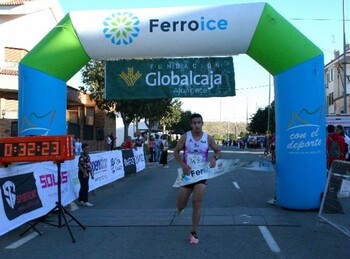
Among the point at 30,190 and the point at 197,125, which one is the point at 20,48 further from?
the point at 197,125

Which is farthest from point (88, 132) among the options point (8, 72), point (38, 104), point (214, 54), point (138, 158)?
point (214, 54)

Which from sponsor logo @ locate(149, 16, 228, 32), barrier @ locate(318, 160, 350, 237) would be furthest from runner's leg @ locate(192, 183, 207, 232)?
sponsor logo @ locate(149, 16, 228, 32)

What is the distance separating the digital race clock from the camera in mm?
8180

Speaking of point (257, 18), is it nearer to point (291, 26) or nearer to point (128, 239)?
point (291, 26)

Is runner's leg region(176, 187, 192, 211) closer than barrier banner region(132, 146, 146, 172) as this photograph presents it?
Yes

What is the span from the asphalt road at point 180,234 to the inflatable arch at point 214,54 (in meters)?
1.14

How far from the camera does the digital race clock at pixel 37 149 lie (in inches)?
322

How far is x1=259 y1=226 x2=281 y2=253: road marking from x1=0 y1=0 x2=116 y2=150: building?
2352 cm

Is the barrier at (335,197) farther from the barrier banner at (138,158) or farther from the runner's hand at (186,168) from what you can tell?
the barrier banner at (138,158)

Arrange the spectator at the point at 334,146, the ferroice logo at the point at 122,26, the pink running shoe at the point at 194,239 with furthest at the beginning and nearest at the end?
the spectator at the point at 334,146
the ferroice logo at the point at 122,26
the pink running shoe at the point at 194,239

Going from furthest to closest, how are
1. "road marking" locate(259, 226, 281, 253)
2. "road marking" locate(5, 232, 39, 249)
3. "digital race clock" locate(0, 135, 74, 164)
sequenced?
"digital race clock" locate(0, 135, 74, 164)
"road marking" locate(5, 232, 39, 249)
"road marking" locate(259, 226, 281, 253)

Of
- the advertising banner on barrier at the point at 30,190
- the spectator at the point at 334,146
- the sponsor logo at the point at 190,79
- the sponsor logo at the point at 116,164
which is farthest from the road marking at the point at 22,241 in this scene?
the sponsor logo at the point at 116,164

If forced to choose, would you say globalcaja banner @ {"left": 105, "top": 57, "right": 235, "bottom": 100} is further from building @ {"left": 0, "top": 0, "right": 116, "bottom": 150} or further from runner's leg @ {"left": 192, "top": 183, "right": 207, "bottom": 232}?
building @ {"left": 0, "top": 0, "right": 116, "bottom": 150}

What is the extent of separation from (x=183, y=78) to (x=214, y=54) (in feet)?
3.19
